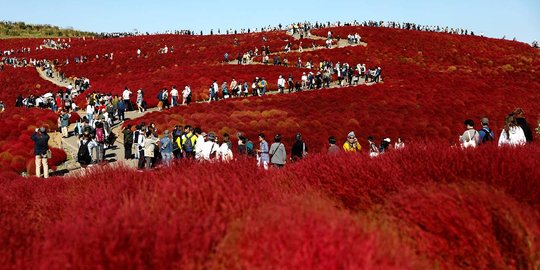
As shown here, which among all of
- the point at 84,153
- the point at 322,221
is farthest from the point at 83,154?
the point at 322,221

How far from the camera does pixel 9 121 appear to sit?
24.0 meters

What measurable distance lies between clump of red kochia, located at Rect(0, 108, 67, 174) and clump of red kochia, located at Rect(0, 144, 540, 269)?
34.3 ft

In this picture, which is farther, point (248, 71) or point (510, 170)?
point (248, 71)

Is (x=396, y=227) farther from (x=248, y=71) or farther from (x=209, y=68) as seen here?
(x=209, y=68)

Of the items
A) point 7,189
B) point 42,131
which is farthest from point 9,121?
point 7,189

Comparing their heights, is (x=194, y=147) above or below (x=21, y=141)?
above

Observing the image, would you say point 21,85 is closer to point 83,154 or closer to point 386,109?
point 83,154

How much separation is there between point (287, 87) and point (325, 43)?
70.5 ft

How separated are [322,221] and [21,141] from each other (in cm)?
1946

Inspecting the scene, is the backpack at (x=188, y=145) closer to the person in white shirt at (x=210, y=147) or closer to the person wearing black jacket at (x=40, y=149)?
the person in white shirt at (x=210, y=147)

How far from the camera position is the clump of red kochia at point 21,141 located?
16691mm

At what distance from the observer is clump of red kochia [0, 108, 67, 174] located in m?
16.7

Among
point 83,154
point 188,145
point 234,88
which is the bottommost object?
point 83,154

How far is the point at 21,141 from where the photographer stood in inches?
784
